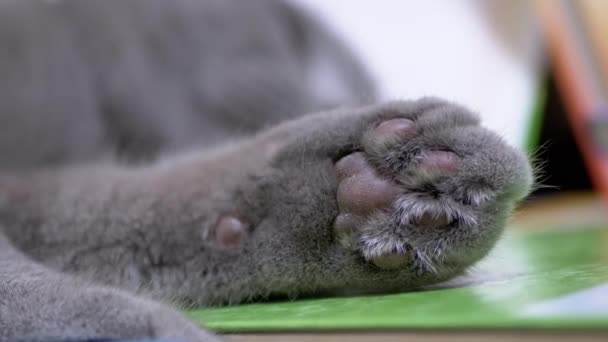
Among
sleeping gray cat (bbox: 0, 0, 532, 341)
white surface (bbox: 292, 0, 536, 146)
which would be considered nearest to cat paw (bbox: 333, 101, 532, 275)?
sleeping gray cat (bbox: 0, 0, 532, 341)

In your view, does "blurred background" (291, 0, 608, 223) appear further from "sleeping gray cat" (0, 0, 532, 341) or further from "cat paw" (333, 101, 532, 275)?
"cat paw" (333, 101, 532, 275)

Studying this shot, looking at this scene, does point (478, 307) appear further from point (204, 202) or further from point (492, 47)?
point (492, 47)

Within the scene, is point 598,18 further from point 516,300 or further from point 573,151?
point 516,300

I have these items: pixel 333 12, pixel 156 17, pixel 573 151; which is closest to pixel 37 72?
pixel 156 17

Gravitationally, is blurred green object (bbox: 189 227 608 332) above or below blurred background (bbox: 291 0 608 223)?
below

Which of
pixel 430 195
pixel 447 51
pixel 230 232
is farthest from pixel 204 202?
pixel 447 51

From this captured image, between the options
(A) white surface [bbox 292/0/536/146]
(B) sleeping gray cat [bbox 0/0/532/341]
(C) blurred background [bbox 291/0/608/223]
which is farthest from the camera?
(A) white surface [bbox 292/0/536/146]
